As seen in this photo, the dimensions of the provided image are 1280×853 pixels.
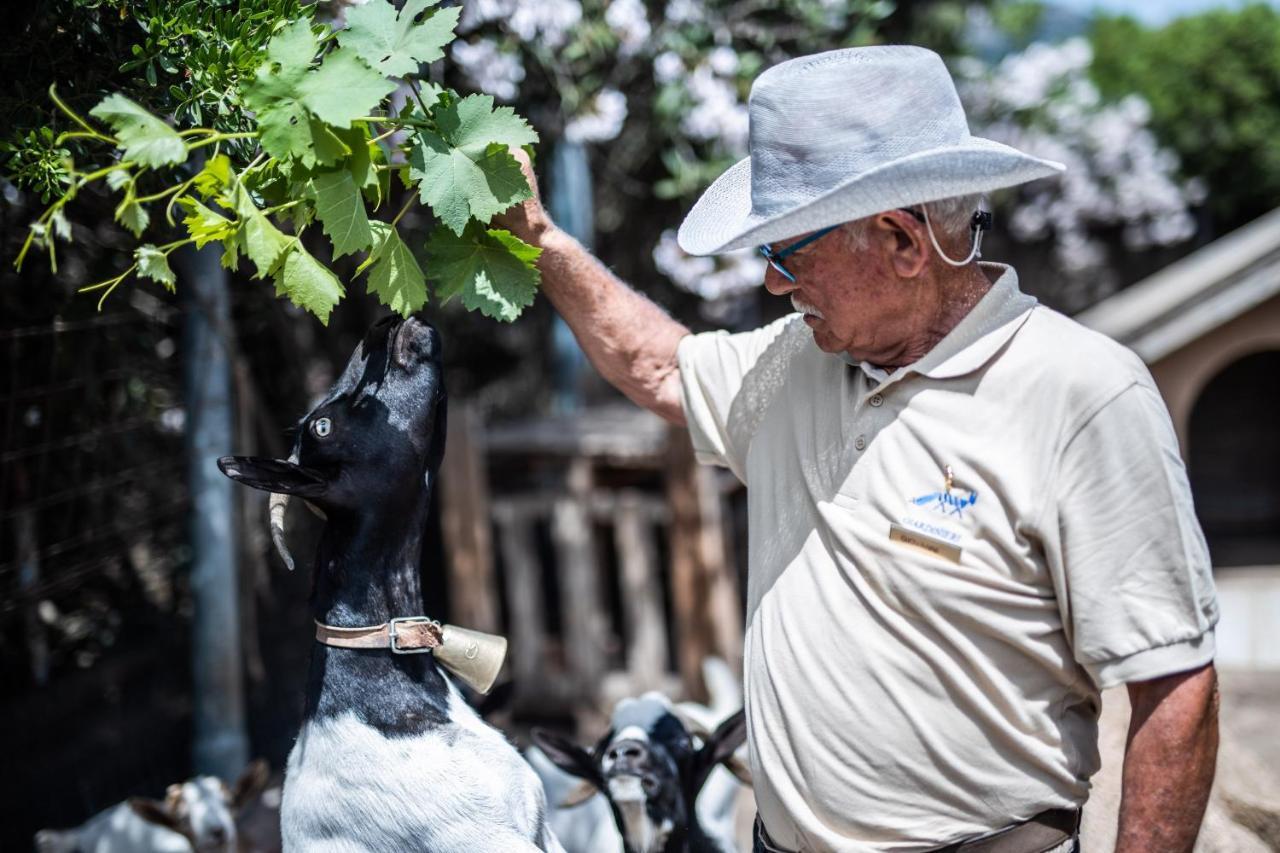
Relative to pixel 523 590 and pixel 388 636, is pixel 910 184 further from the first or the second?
pixel 523 590

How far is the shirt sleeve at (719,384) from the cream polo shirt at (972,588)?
31cm

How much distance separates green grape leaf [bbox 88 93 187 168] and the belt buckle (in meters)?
0.81

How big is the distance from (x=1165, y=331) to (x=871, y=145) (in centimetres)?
396

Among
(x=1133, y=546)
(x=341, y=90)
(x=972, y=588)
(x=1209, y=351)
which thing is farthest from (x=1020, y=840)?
(x=1209, y=351)

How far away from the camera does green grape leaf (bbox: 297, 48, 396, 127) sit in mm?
1709

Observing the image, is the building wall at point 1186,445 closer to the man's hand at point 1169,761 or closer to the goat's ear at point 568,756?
the goat's ear at point 568,756

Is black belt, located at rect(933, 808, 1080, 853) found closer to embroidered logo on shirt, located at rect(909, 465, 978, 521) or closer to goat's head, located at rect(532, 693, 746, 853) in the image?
embroidered logo on shirt, located at rect(909, 465, 978, 521)

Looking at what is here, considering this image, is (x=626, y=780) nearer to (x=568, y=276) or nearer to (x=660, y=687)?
(x=568, y=276)

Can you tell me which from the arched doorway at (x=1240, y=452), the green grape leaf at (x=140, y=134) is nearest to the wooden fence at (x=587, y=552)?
the arched doorway at (x=1240, y=452)

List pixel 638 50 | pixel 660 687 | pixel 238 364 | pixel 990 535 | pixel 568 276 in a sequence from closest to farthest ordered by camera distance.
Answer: pixel 990 535
pixel 568 276
pixel 238 364
pixel 638 50
pixel 660 687

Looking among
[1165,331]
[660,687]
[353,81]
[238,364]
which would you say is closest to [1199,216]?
[1165,331]

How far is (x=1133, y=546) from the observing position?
1.77m

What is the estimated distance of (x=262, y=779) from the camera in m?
3.29

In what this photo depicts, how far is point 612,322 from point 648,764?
3.29 ft
